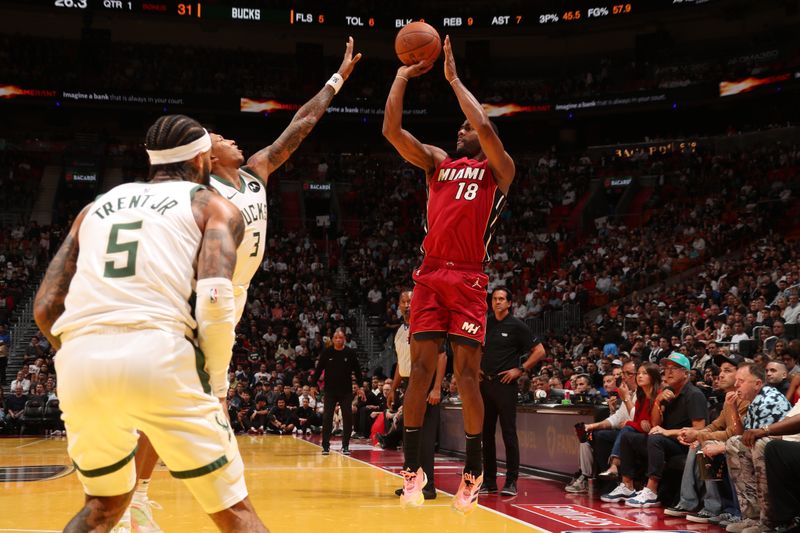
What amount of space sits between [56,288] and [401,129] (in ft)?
9.25

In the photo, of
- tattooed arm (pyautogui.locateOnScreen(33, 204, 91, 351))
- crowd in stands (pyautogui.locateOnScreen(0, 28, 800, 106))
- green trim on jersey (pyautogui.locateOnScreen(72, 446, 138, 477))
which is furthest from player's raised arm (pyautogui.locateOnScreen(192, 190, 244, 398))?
crowd in stands (pyautogui.locateOnScreen(0, 28, 800, 106))

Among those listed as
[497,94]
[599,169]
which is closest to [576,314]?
[599,169]

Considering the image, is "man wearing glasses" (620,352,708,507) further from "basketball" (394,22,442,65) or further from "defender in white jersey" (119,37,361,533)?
"defender in white jersey" (119,37,361,533)

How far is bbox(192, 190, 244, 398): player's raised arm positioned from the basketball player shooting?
254 centimetres

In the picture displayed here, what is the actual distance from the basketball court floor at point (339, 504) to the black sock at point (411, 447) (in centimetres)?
95

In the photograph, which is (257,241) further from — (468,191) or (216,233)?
(216,233)

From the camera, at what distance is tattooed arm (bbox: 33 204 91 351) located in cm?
366

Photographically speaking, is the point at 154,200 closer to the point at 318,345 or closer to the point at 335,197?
the point at 318,345

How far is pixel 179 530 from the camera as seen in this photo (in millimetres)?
6770

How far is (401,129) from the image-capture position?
5.91 meters

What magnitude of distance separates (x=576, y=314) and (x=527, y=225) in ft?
26.1

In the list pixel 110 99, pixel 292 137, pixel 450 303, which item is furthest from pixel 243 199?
pixel 110 99

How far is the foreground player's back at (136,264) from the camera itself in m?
3.35

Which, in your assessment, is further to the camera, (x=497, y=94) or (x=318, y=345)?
(x=497, y=94)
